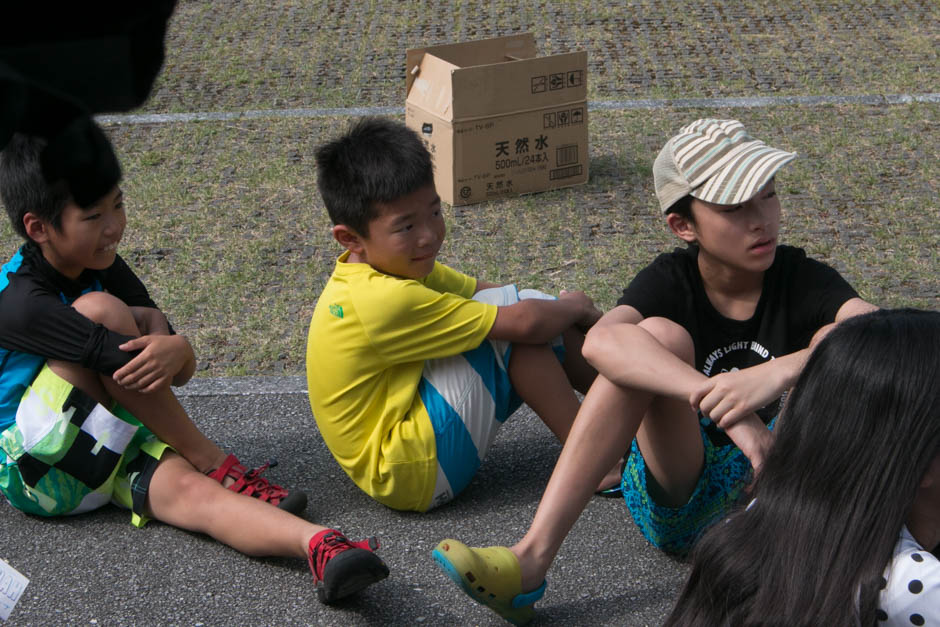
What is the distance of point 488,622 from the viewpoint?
256cm

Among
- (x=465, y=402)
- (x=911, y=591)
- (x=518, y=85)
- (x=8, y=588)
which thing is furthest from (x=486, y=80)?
(x=911, y=591)

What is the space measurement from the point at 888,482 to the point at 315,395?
5.56ft

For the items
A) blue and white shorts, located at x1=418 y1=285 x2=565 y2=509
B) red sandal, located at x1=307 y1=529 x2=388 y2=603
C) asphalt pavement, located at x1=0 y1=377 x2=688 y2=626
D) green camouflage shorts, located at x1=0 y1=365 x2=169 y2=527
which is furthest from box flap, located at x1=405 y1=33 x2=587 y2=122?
red sandal, located at x1=307 y1=529 x2=388 y2=603

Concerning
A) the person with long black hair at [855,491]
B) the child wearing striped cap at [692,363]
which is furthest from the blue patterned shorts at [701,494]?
the person with long black hair at [855,491]

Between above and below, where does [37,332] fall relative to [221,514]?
above

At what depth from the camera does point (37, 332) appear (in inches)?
111

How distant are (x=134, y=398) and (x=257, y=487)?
41 centimetres

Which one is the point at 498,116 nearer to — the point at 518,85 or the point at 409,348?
the point at 518,85

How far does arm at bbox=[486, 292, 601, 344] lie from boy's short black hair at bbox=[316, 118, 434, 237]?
0.43m

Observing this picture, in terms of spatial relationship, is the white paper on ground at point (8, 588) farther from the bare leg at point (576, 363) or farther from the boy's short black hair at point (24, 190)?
the bare leg at point (576, 363)

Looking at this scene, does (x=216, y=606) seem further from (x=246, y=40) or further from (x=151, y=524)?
(x=246, y=40)

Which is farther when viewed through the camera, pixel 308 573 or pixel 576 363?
pixel 576 363

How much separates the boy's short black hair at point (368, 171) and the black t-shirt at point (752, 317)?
2.20 feet

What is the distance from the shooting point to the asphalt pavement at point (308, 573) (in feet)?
8.57
